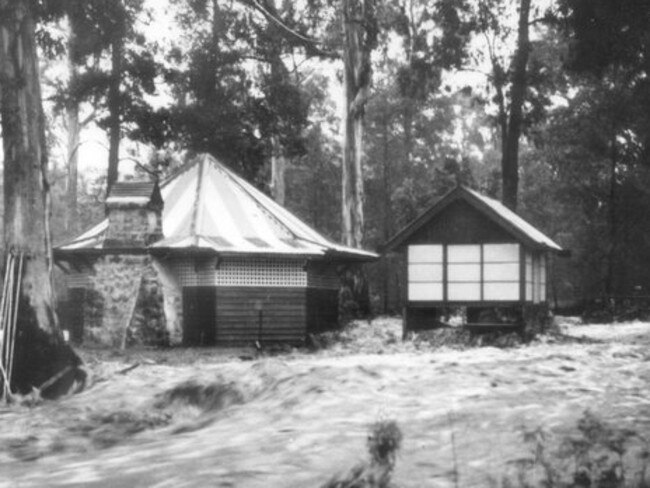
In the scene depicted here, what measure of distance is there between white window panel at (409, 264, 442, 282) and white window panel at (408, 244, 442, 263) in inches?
5.0

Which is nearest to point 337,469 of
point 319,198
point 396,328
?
point 396,328

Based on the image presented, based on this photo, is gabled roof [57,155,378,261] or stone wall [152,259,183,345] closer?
stone wall [152,259,183,345]

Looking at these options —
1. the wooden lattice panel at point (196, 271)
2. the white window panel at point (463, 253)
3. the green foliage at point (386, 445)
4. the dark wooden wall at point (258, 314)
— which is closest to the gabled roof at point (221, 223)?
the wooden lattice panel at point (196, 271)

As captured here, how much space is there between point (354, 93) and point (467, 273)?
8.87 m

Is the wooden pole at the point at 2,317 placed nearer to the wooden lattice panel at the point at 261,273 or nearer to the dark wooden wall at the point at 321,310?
the wooden lattice panel at the point at 261,273

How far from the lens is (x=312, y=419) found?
9055mm

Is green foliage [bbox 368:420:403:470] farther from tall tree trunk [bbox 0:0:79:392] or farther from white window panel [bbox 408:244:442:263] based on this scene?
white window panel [bbox 408:244:442:263]

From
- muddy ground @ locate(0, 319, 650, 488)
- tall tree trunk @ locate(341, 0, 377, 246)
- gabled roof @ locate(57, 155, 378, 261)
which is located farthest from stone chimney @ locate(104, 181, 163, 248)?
tall tree trunk @ locate(341, 0, 377, 246)

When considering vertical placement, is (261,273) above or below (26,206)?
below

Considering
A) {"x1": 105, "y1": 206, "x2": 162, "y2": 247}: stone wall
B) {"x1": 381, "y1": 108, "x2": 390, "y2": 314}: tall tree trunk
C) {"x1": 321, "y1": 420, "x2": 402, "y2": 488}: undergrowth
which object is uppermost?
{"x1": 381, "y1": 108, "x2": 390, "y2": 314}: tall tree trunk

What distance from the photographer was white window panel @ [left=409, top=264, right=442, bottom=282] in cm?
2267

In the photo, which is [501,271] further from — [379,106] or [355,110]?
[379,106]

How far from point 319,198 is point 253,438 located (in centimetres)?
4239

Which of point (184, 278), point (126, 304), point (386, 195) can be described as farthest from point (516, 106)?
point (126, 304)
